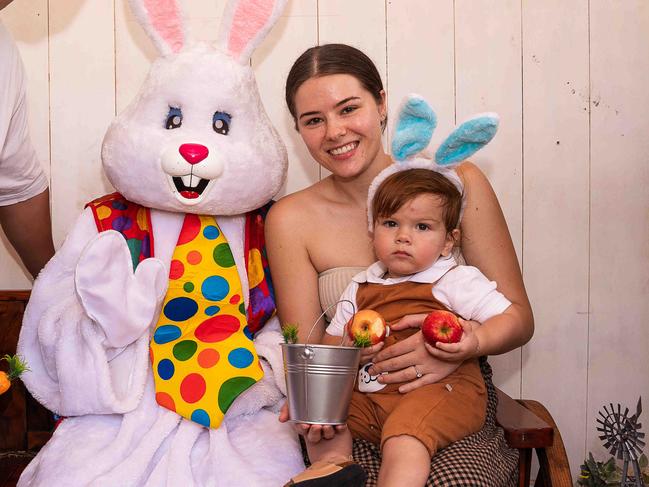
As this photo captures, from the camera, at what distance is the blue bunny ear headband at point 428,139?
4.80 feet

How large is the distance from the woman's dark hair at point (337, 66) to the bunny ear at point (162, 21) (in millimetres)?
261

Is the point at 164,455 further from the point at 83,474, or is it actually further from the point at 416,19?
the point at 416,19

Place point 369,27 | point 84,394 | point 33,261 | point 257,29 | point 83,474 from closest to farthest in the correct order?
point 83,474 → point 84,394 → point 257,29 → point 33,261 → point 369,27

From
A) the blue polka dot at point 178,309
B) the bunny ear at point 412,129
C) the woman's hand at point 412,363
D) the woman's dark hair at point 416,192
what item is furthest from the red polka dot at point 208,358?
the bunny ear at point 412,129

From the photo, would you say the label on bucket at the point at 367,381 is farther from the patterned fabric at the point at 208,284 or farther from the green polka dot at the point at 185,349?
the green polka dot at the point at 185,349

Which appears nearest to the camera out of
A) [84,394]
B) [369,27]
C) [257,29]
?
[84,394]

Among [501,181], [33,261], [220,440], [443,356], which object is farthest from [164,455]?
[501,181]

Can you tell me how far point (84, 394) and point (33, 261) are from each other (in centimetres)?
53

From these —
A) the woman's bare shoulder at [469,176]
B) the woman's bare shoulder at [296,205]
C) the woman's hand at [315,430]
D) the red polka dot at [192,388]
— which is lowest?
the woman's hand at [315,430]

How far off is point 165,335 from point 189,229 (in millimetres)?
236

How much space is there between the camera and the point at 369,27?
200cm

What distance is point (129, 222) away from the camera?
1.62 metres

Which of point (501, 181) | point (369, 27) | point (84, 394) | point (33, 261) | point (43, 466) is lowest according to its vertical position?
point (43, 466)

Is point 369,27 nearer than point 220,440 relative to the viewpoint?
No
